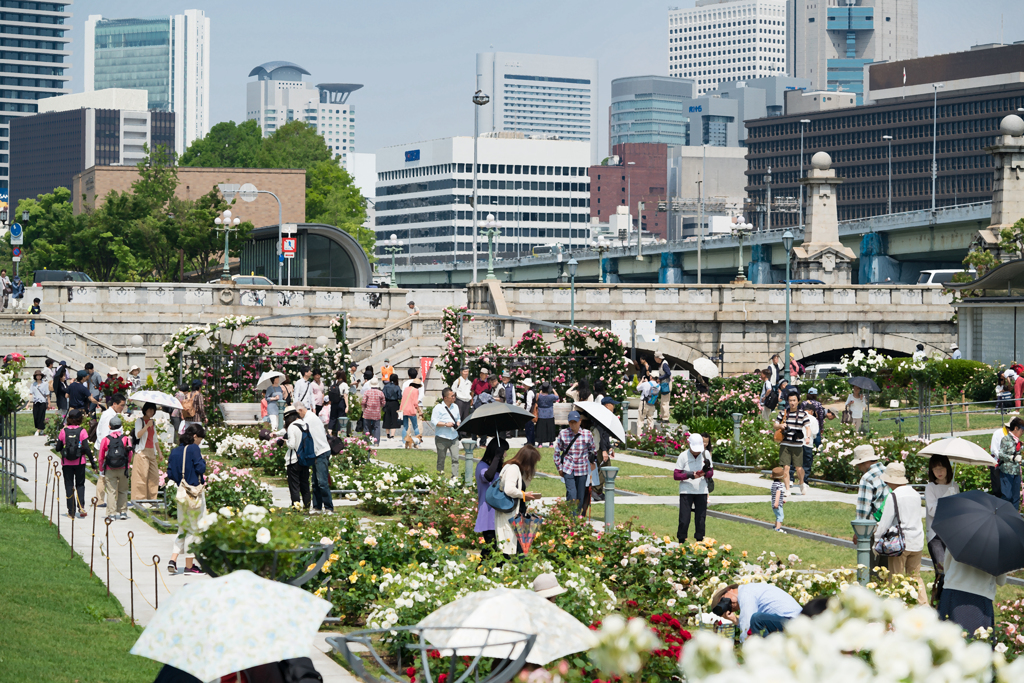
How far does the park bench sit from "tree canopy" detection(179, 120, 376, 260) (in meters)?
41.5

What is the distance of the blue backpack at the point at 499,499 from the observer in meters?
12.4

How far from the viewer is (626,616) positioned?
9.98 m

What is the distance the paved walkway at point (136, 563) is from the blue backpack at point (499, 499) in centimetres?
220

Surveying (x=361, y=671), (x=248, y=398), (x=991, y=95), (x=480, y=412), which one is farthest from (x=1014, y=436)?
(x=991, y=95)

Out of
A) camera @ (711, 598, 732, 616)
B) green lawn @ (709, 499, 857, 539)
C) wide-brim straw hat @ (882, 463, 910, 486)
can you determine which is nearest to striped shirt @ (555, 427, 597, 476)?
green lawn @ (709, 499, 857, 539)

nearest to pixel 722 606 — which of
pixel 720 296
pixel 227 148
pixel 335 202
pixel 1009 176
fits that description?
pixel 720 296

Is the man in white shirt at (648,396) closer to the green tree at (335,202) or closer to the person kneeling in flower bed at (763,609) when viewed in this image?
the person kneeling in flower bed at (763,609)

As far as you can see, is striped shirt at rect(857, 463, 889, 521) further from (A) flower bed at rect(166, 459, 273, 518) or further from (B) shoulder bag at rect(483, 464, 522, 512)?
(A) flower bed at rect(166, 459, 273, 518)

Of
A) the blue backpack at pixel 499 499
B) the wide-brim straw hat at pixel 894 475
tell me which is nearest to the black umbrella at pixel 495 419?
the blue backpack at pixel 499 499

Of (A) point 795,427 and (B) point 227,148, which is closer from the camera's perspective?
→ (A) point 795,427

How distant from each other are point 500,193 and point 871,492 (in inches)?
6906

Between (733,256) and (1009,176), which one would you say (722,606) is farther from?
(733,256)

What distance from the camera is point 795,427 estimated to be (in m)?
19.3

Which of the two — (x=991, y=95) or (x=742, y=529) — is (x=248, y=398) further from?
(x=991, y=95)
